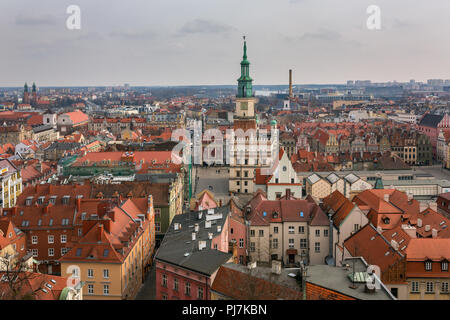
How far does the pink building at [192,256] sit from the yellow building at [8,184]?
51.1 feet

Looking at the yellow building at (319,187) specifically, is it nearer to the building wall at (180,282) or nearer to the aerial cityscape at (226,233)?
the aerial cityscape at (226,233)

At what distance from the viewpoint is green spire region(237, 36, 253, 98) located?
126 ft

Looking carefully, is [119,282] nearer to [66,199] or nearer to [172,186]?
[66,199]

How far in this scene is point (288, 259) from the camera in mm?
23859

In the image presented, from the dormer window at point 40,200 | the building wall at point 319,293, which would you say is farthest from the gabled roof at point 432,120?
the building wall at point 319,293

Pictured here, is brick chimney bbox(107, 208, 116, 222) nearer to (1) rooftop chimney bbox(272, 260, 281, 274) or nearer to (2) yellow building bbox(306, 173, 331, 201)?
(1) rooftop chimney bbox(272, 260, 281, 274)

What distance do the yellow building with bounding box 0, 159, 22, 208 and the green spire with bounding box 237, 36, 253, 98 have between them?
56.1 feet

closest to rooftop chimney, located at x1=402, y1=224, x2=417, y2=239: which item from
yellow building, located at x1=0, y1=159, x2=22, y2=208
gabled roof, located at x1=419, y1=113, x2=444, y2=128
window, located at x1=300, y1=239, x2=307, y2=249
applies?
window, located at x1=300, y1=239, x2=307, y2=249

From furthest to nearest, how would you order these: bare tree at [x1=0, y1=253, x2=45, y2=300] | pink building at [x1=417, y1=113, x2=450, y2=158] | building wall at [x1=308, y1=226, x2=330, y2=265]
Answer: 1. pink building at [x1=417, y1=113, x2=450, y2=158]
2. building wall at [x1=308, y1=226, x2=330, y2=265]
3. bare tree at [x1=0, y1=253, x2=45, y2=300]

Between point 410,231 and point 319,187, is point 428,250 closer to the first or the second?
point 410,231

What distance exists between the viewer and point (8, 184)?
33094 millimetres

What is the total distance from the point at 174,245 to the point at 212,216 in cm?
275
